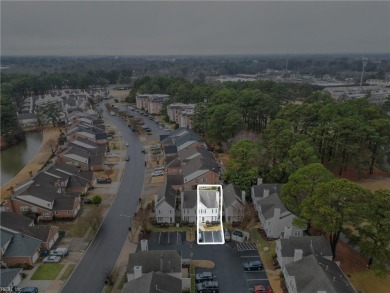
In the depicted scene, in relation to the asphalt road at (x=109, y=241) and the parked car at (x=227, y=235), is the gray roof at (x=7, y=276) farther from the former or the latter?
the parked car at (x=227, y=235)

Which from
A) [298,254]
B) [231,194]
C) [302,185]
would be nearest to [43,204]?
[231,194]

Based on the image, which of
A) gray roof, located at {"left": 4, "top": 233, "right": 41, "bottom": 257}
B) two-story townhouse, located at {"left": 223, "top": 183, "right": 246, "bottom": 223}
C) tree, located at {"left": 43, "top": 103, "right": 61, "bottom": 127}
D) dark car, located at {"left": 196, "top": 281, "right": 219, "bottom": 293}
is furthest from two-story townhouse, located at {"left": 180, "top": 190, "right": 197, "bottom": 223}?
tree, located at {"left": 43, "top": 103, "right": 61, "bottom": 127}

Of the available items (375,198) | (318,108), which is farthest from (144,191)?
(318,108)

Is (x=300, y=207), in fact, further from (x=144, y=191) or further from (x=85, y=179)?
(x=85, y=179)

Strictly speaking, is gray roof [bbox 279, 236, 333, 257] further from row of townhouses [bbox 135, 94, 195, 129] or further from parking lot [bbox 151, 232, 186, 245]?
row of townhouses [bbox 135, 94, 195, 129]

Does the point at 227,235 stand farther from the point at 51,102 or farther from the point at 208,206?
the point at 51,102
